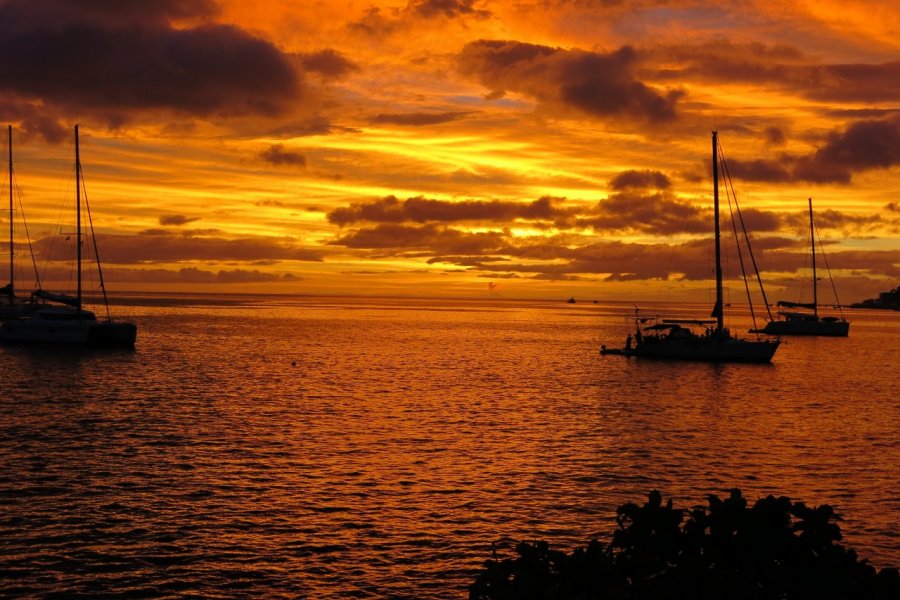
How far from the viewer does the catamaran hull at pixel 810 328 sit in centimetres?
16425

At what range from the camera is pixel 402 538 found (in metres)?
26.7

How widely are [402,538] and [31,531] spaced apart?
11557 mm

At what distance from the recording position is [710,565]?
14562 mm

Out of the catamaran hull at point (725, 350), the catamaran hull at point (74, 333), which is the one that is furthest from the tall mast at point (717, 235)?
the catamaran hull at point (74, 333)

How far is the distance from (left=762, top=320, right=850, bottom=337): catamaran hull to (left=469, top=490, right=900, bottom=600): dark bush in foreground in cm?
15968

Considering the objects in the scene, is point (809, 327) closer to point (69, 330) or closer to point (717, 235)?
point (717, 235)

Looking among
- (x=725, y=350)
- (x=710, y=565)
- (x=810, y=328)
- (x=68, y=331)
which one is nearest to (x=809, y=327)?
(x=810, y=328)

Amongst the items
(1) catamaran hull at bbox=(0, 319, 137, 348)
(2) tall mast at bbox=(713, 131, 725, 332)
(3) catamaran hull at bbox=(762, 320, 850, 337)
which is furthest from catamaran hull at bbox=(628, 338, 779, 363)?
(3) catamaran hull at bbox=(762, 320, 850, 337)

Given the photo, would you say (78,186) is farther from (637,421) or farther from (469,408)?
(637,421)

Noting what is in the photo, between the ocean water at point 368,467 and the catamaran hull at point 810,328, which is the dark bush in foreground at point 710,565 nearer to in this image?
the ocean water at point 368,467

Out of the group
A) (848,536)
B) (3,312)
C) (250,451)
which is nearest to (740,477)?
(848,536)

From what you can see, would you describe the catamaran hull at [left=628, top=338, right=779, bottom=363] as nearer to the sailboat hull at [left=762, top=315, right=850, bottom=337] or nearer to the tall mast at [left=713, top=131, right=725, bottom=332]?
the tall mast at [left=713, top=131, right=725, bottom=332]

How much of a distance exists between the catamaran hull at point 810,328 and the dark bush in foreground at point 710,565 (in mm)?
159676

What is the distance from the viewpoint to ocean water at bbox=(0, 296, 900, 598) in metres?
24.2
